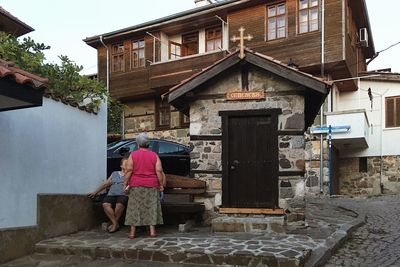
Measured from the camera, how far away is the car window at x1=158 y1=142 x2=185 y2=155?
12188mm

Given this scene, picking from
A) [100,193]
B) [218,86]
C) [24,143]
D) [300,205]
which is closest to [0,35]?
[24,143]

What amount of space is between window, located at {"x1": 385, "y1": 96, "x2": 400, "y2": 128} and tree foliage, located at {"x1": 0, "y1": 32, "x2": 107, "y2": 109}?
13.7 m

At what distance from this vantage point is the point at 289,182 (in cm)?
834

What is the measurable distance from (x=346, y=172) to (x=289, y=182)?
12.1 m

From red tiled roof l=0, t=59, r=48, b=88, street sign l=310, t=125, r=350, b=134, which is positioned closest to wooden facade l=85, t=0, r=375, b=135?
street sign l=310, t=125, r=350, b=134

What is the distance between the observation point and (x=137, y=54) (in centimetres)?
2122

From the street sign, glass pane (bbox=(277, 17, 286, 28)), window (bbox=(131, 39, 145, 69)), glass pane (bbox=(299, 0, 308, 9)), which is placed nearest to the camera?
glass pane (bbox=(299, 0, 308, 9))

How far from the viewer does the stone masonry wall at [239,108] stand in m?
8.37

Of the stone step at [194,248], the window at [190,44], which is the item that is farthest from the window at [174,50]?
the stone step at [194,248]

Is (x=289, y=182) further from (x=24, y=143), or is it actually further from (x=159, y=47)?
(x=159, y=47)

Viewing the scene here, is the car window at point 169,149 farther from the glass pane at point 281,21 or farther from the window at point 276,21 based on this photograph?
the glass pane at point 281,21

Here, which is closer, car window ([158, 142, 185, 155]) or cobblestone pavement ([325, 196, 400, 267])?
cobblestone pavement ([325, 196, 400, 267])

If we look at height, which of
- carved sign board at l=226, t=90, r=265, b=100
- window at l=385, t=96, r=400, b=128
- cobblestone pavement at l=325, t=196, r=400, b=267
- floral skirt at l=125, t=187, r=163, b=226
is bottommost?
cobblestone pavement at l=325, t=196, r=400, b=267

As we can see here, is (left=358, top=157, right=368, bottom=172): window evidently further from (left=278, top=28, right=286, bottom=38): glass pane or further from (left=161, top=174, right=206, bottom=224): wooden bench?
(left=161, top=174, right=206, bottom=224): wooden bench
